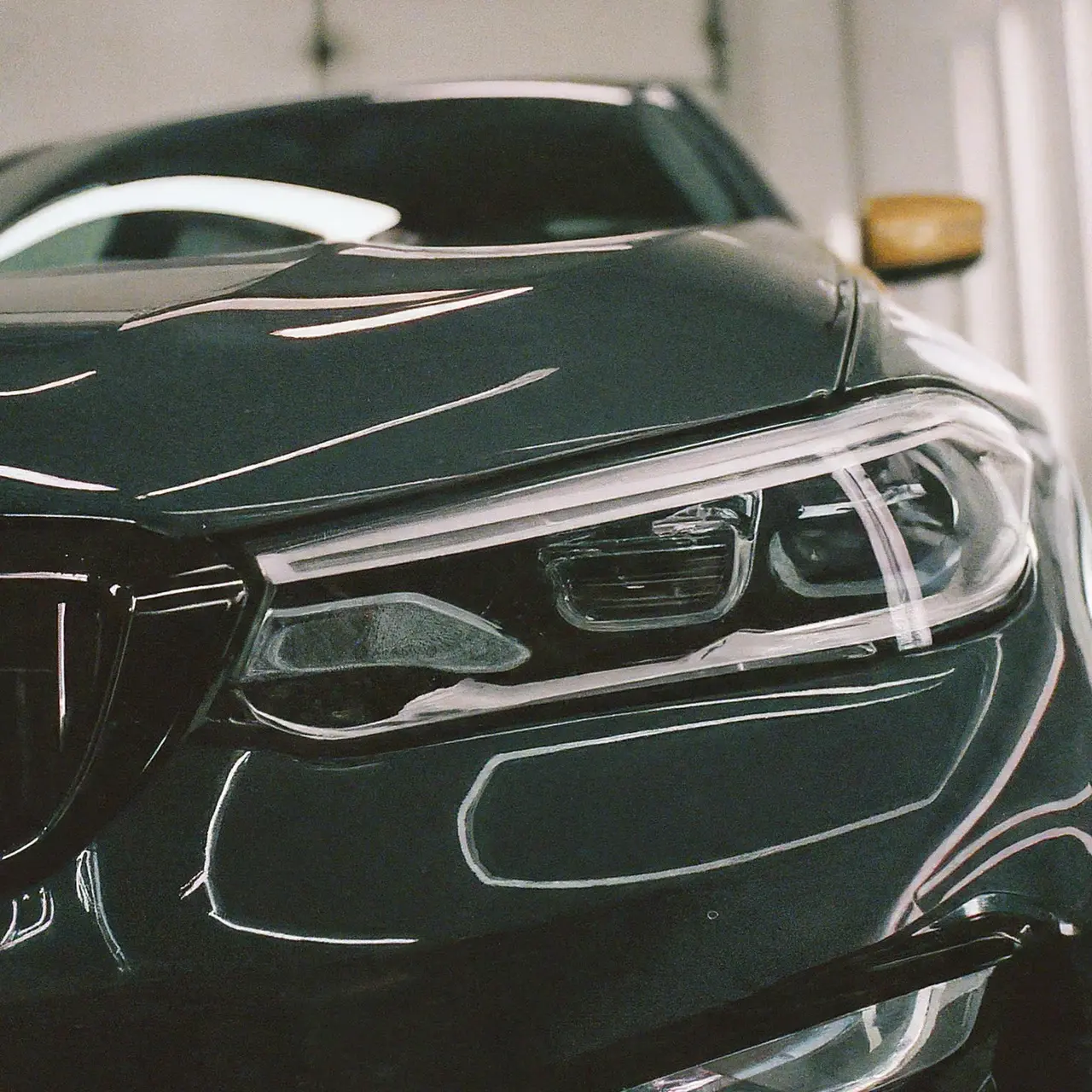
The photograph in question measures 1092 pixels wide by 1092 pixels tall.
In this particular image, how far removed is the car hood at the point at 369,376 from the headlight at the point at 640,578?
30 millimetres

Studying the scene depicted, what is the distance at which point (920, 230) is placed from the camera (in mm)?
1475

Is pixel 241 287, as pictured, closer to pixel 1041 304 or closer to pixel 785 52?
pixel 1041 304

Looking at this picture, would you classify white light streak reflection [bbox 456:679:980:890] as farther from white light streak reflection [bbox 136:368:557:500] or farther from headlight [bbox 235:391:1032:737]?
white light streak reflection [bbox 136:368:557:500]

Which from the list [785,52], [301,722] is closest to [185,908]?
[301,722]

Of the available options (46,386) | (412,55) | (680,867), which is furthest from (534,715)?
(412,55)

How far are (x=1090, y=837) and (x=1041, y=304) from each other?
12.7 ft

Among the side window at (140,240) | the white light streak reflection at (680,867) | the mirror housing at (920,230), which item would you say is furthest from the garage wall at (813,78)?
the white light streak reflection at (680,867)

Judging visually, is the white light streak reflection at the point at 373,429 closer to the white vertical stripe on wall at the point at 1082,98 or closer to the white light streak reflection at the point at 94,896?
the white light streak reflection at the point at 94,896

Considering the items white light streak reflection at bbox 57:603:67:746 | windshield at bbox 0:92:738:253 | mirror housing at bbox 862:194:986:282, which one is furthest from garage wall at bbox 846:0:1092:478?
white light streak reflection at bbox 57:603:67:746

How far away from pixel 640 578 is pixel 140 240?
44.5 inches

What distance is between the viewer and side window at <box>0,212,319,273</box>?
4.74 ft

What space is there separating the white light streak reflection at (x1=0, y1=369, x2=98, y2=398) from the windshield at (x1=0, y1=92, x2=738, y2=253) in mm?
774

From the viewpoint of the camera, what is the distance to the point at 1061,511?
2.42ft

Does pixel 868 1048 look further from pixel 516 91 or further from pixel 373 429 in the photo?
pixel 516 91
